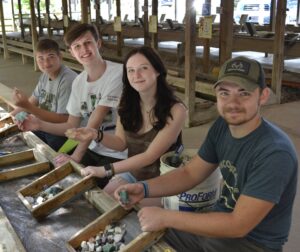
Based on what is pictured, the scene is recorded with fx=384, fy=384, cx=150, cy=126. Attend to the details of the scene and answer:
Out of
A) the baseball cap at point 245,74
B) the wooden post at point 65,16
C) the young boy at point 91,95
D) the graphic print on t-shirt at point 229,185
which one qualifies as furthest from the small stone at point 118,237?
the wooden post at point 65,16

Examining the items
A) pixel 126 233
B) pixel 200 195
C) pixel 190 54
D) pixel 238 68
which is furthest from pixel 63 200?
pixel 190 54

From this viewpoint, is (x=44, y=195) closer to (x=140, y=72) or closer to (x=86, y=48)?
(x=140, y=72)

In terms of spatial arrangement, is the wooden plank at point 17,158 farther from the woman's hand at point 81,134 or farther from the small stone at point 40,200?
the small stone at point 40,200

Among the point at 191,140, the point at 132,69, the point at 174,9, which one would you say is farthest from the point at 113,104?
the point at 174,9

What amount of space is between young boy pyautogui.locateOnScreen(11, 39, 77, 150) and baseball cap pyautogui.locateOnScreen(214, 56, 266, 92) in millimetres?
1757

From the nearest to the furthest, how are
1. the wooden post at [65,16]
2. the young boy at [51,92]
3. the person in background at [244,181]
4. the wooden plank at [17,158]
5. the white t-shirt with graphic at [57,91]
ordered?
the person in background at [244,181], the wooden plank at [17,158], the young boy at [51,92], the white t-shirt with graphic at [57,91], the wooden post at [65,16]

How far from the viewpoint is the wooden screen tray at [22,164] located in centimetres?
196

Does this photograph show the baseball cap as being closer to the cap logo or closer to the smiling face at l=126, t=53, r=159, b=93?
the cap logo

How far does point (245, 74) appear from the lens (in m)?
1.30

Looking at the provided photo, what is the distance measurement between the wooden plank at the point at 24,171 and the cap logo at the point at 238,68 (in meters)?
1.16

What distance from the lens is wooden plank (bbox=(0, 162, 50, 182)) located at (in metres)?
1.95

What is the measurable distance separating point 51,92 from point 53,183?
4.24ft

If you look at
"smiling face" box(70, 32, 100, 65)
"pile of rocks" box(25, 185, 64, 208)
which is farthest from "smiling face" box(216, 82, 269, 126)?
"smiling face" box(70, 32, 100, 65)

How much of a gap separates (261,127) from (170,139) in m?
0.74
